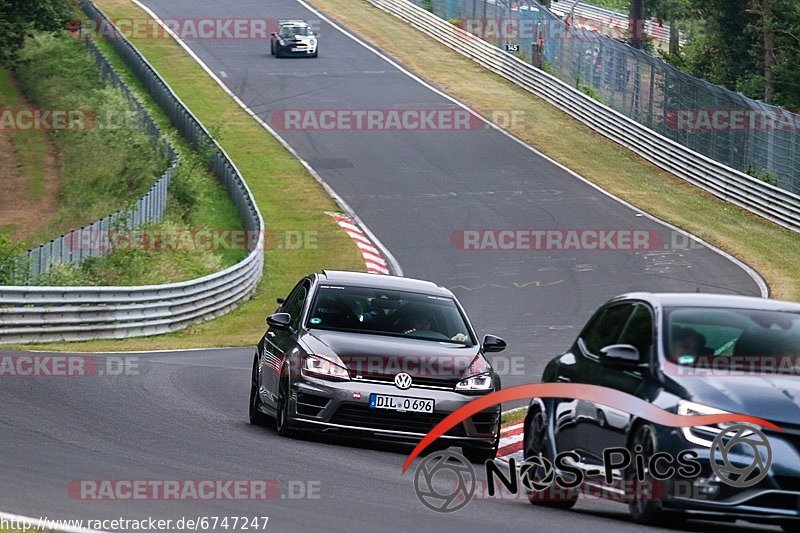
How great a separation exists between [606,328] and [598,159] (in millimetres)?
37343

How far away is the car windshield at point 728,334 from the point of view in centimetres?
879

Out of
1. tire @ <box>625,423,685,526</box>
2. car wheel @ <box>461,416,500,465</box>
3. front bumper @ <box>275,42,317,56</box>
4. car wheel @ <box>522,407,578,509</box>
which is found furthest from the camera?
front bumper @ <box>275,42,317,56</box>

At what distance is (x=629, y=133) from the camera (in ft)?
158

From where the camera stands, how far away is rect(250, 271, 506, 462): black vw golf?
12062mm

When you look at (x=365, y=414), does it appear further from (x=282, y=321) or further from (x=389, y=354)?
(x=282, y=321)

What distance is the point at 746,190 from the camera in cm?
4106

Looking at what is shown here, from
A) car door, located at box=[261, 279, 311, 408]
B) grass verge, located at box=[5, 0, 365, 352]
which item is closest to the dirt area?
grass verge, located at box=[5, 0, 365, 352]

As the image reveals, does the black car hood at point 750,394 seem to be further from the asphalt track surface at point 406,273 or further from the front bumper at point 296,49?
the front bumper at point 296,49

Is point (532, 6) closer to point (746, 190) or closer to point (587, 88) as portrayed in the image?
point (587, 88)

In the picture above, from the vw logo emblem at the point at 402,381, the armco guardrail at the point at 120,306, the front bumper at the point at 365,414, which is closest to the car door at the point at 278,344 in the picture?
the front bumper at the point at 365,414

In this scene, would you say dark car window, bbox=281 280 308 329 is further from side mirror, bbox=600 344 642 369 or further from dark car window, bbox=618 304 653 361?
side mirror, bbox=600 344 642 369

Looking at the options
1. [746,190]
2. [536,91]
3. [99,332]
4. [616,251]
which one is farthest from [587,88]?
[99,332]

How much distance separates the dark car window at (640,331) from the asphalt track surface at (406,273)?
105 cm

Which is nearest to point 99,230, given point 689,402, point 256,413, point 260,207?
point 260,207
